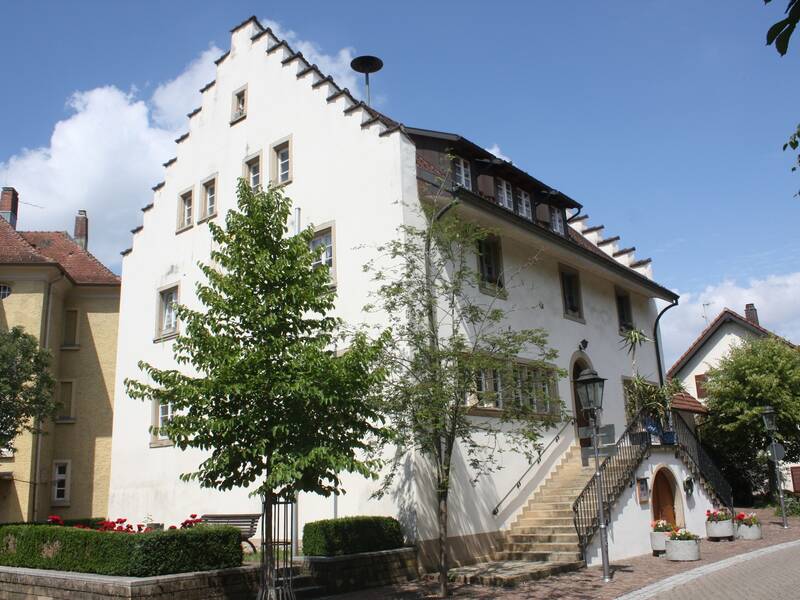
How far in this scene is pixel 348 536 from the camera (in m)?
13.8

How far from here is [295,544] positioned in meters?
16.2

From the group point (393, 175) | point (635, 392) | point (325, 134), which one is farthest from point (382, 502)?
point (635, 392)

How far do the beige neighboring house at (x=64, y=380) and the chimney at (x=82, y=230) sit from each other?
5590 mm

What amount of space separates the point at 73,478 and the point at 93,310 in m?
6.51

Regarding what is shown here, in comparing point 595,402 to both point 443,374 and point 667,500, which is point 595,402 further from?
point 667,500

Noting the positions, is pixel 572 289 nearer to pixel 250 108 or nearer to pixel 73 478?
pixel 250 108

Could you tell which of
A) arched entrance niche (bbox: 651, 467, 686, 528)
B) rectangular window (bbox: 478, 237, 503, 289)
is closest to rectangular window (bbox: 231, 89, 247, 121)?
rectangular window (bbox: 478, 237, 503, 289)

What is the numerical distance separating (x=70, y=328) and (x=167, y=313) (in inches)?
384

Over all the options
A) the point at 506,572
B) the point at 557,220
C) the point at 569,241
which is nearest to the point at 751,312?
the point at 557,220

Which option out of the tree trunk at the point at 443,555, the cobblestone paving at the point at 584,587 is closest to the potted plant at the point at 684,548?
the cobblestone paving at the point at 584,587

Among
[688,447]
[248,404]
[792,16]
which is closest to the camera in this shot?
[792,16]

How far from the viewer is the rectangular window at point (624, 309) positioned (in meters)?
25.0

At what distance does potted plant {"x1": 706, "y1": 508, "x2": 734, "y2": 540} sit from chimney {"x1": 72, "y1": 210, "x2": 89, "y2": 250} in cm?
2985

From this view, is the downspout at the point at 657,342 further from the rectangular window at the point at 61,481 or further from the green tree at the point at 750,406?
the rectangular window at the point at 61,481
